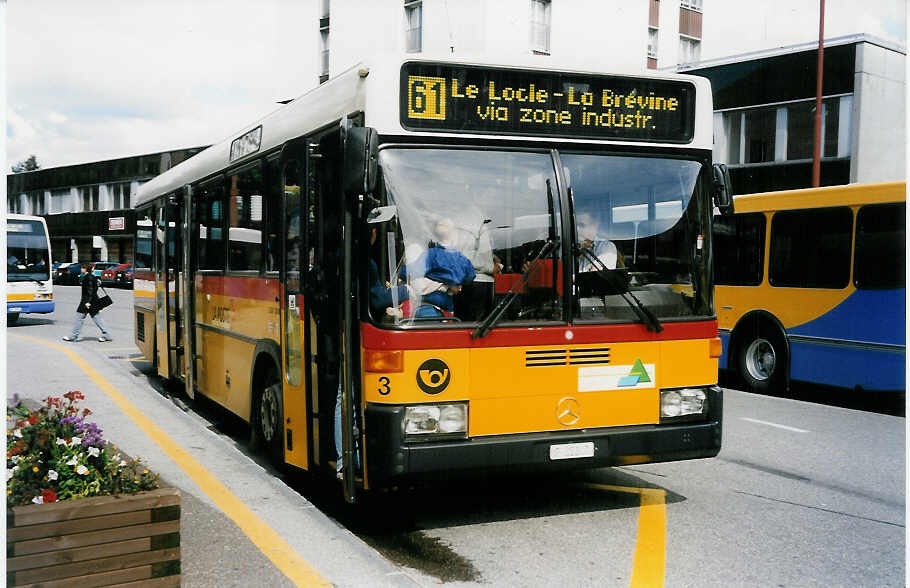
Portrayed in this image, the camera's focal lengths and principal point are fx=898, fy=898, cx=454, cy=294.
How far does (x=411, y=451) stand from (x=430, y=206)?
4.46 feet

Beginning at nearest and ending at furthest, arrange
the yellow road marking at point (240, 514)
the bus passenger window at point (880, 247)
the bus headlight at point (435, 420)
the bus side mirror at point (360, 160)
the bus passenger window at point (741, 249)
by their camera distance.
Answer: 1. the yellow road marking at point (240, 514)
2. the bus side mirror at point (360, 160)
3. the bus headlight at point (435, 420)
4. the bus passenger window at point (880, 247)
5. the bus passenger window at point (741, 249)

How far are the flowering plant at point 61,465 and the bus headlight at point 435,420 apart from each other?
4.86 feet

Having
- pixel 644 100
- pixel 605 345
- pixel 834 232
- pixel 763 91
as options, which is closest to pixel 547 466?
pixel 605 345

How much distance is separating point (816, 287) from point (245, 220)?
7274 millimetres

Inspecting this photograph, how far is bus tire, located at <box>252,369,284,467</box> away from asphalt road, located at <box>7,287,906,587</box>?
24 cm

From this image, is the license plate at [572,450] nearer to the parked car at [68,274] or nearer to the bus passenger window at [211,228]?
the bus passenger window at [211,228]

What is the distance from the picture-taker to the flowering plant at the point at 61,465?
12.4 feet

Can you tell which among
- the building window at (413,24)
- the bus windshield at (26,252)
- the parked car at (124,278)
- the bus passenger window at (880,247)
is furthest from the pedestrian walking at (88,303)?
the parked car at (124,278)

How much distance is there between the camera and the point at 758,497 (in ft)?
21.0

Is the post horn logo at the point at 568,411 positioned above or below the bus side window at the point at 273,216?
below

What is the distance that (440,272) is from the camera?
4.99 m

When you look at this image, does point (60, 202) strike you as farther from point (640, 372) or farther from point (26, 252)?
point (640, 372)

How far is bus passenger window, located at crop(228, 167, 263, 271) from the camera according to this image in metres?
7.19

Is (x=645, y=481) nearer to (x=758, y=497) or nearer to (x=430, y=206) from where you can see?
(x=758, y=497)
